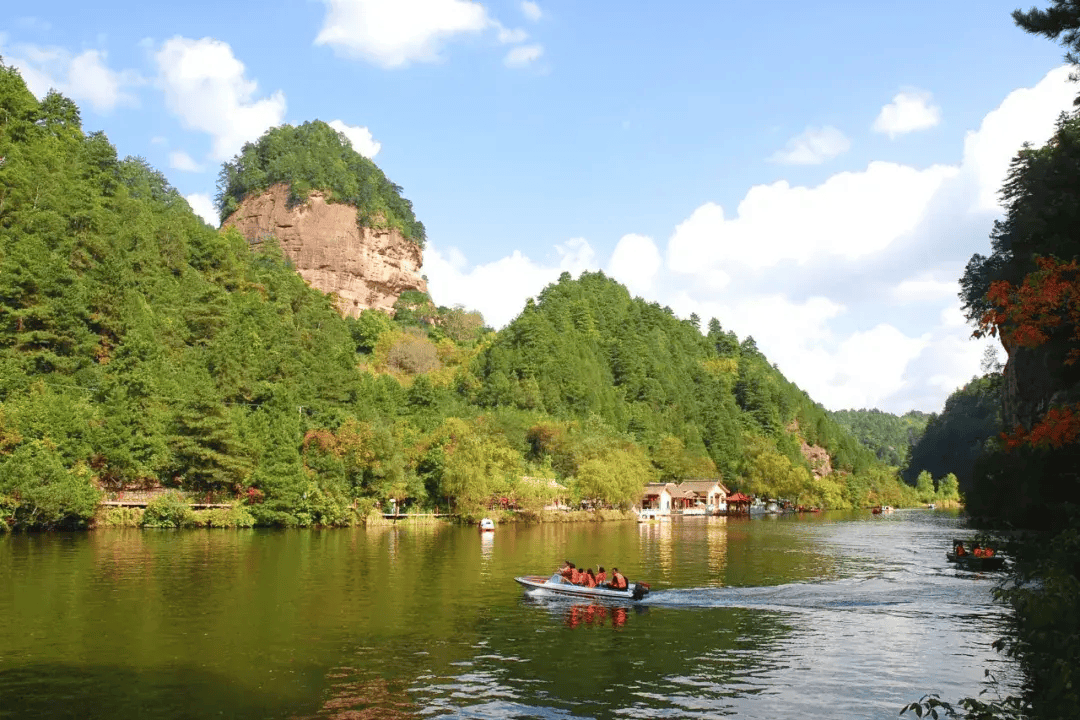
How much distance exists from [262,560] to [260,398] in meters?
33.7

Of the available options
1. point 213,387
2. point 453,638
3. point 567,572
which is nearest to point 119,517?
point 213,387

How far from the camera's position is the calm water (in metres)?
18.1

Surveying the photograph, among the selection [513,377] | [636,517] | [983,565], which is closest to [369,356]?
[513,377]

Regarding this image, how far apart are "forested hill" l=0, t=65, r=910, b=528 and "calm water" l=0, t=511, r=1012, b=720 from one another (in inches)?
557

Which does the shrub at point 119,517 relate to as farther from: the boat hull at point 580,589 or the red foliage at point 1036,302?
the red foliage at point 1036,302

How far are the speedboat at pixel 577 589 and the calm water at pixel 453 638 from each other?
619 mm

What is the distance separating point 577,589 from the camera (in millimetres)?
32250

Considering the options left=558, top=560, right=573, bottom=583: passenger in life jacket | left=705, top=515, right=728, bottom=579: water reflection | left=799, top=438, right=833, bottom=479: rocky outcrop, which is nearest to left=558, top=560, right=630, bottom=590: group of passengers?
left=558, top=560, right=573, bottom=583: passenger in life jacket

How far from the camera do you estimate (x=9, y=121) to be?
79938 mm

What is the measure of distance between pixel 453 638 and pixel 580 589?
8.60 metres

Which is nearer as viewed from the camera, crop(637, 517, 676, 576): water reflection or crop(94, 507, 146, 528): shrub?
crop(637, 517, 676, 576): water reflection

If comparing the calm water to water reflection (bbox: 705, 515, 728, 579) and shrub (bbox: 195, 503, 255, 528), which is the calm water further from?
shrub (bbox: 195, 503, 255, 528)

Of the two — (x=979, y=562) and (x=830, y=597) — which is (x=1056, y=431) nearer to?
(x=830, y=597)

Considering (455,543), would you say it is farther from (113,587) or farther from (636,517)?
(636,517)
